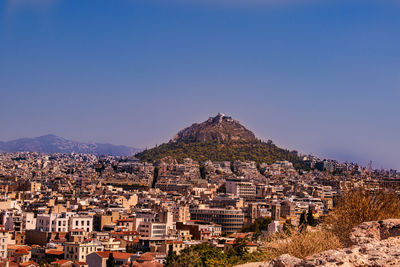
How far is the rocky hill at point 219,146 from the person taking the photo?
133250mm

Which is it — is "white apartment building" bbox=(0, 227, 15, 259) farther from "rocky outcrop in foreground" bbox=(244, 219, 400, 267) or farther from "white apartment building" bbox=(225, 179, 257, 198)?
"white apartment building" bbox=(225, 179, 257, 198)

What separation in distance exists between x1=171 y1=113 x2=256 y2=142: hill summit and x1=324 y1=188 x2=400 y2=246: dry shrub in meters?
132

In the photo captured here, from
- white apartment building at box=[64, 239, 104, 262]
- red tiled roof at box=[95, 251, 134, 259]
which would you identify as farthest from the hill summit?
red tiled roof at box=[95, 251, 134, 259]

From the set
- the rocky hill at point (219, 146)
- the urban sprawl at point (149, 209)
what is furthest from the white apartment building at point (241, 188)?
the rocky hill at point (219, 146)

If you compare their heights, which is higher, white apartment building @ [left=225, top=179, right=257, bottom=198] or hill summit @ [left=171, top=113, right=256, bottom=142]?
hill summit @ [left=171, top=113, right=256, bottom=142]

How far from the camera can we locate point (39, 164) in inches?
5714

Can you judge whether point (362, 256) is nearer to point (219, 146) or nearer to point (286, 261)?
point (286, 261)

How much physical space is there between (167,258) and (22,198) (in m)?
37.8

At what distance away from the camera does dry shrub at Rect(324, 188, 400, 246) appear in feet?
52.0

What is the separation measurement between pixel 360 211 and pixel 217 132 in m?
136

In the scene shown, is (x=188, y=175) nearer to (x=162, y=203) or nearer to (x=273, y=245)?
(x=162, y=203)

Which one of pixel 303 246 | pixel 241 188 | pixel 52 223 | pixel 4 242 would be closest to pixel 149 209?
pixel 52 223

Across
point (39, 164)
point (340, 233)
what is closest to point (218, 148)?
point (39, 164)

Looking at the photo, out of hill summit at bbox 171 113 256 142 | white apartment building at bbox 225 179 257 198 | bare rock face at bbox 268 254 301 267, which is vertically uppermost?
hill summit at bbox 171 113 256 142
